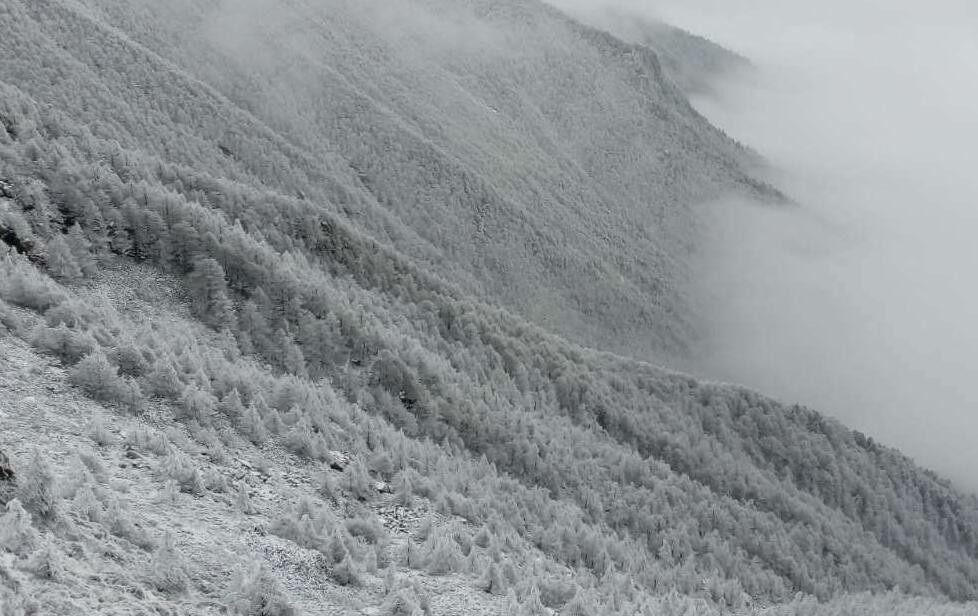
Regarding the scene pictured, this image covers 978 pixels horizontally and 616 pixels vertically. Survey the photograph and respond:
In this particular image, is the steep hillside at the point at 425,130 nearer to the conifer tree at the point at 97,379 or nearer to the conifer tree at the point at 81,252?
the conifer tree at the point at 81,252

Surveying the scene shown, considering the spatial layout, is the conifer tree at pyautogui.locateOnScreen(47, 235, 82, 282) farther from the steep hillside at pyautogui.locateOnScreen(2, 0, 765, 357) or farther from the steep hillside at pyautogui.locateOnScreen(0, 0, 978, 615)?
the steep hillside at pyautogui.locateOnScreen(2, 0, 765, 357)

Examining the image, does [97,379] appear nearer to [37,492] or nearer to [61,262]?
[37,492]

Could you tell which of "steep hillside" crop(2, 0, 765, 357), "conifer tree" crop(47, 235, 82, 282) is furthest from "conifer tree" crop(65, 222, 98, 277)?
"steep hillside" crop(2, 0, 765, 357)

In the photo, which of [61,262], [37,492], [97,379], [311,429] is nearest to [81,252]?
[61,262]

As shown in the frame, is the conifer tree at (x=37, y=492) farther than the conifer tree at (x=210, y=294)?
No

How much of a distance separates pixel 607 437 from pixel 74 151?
29063mm

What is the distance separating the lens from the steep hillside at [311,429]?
1234 cm

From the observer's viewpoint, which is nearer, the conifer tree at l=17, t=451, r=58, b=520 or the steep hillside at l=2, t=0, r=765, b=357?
the conifer tree at l=17, t=451, r=58, b=520

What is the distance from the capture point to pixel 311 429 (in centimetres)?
1883

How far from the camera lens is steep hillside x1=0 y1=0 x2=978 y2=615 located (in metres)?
12.3

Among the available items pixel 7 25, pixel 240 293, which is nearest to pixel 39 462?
pixel 240 293

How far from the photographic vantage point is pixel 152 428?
15.0 m

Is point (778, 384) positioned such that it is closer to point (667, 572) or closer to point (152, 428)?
point (667, 572)

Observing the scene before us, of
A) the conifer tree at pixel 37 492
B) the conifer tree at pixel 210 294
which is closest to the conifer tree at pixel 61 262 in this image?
the conifer tree at pixel 210 294
